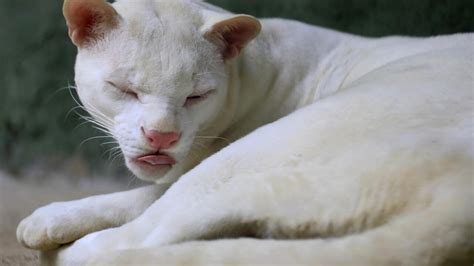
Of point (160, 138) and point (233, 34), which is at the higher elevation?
point (233, 34)

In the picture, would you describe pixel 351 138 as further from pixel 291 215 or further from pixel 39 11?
pixel 39 11

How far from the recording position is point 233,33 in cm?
223

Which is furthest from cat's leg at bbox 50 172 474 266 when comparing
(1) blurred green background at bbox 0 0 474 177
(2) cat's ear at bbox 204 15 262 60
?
(1) blurred green background at bbox 0 0 474 177

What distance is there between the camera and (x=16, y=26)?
3.41 metres

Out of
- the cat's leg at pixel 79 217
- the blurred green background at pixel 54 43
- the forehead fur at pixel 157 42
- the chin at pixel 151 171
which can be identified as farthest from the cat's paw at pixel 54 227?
the blurred green background at pixel 54 43

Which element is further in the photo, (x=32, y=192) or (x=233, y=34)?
(x=32, y=192)

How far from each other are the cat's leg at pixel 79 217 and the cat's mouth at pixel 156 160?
0.19m

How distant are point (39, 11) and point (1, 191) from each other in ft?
2.72

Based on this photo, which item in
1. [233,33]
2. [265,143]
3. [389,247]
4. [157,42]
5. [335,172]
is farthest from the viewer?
[233,33]

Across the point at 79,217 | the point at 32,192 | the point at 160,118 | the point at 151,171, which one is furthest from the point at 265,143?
the point at 32,192

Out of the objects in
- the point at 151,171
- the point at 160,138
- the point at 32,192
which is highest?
the point at 160,138

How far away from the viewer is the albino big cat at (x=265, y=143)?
56.4 inches

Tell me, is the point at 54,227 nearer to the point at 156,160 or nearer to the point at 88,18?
the point at 156,160

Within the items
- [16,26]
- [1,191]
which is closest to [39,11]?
[16,26]
